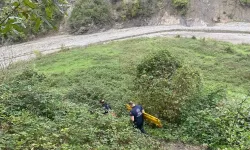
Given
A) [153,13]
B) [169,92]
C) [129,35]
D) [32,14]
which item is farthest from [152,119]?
[153,13]

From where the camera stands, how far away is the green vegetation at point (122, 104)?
8016 mm

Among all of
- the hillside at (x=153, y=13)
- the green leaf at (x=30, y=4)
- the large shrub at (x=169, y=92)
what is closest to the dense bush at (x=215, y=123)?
the large shrub at (x=169, y=92)

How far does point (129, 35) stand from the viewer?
3180 centimetres

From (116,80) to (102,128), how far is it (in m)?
8.77

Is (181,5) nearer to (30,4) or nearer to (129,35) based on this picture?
(129,35)

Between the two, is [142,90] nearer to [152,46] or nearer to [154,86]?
[154,86]

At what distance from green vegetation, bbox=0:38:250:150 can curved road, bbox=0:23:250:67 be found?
25.9 feet

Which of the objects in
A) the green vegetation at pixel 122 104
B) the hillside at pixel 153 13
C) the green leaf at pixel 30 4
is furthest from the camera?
the hillside at pixel 153 13

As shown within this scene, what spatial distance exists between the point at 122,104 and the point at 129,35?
1913 centimetres

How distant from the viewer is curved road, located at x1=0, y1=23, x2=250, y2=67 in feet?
97.0

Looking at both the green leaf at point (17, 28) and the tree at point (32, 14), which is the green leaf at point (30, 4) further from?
the green leaf at point (17, 28)

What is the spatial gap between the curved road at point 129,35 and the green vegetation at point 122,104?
7.91 meters

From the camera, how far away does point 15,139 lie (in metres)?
7.28

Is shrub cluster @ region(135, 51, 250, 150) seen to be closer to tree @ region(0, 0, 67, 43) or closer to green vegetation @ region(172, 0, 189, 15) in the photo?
tree @ region(0, 0, 67, 43)
